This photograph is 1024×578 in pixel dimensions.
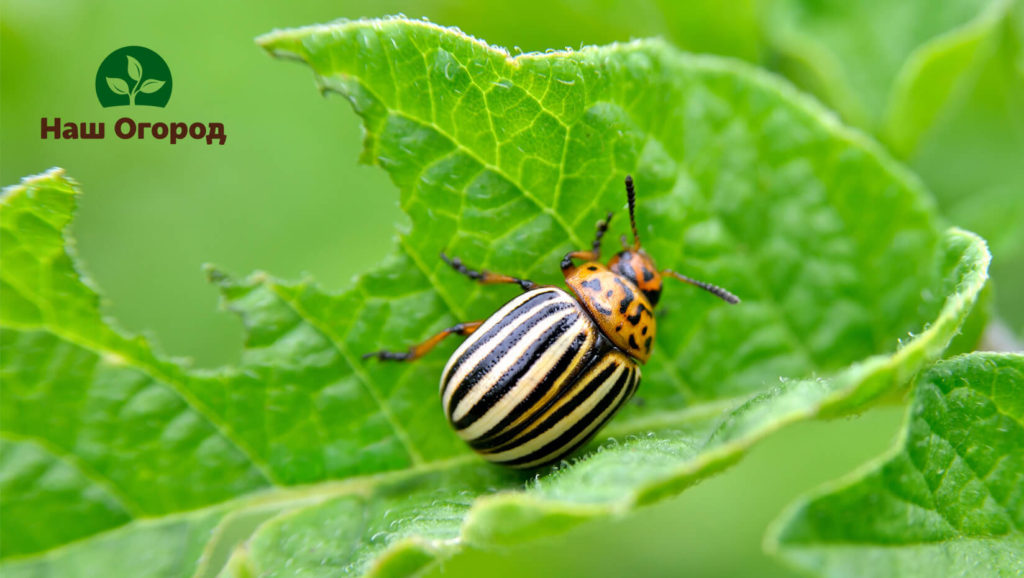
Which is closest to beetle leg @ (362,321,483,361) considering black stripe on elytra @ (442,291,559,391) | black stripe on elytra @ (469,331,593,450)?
black stripe on elytra @ (442,291,559,391)

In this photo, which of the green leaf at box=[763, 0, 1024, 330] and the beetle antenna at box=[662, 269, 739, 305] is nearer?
the beetle antenna at box=[662, 269, 739, 305]

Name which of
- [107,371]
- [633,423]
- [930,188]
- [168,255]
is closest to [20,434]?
[107,371]

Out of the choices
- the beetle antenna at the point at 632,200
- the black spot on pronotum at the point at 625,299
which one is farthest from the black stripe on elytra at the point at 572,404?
the beetle antenna at the point at 632,200

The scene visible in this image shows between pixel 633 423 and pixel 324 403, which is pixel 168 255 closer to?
pixel 324 403

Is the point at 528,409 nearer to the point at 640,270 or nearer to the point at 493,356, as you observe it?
the point at 493,356

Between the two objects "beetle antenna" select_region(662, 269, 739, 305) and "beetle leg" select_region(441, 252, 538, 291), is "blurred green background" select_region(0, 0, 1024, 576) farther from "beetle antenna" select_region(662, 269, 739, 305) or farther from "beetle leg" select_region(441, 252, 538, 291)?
"beetle antenna" select_region(662, 269, 739, 305)

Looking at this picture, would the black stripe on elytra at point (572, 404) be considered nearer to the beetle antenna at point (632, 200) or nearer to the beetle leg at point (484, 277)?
the beetle leg at point (484, 277)
